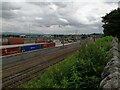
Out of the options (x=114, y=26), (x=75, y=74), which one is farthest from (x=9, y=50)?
(x=75, y=74)

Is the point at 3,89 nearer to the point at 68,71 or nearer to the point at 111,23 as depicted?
the point at 68,71

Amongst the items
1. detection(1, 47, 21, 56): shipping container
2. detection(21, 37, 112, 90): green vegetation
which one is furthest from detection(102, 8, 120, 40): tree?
detection(21, 37, 112, 90): green vegetation

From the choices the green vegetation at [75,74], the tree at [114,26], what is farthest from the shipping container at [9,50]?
the green vegetation at [75,74]

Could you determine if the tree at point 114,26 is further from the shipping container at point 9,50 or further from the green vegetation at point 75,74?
the green vegetation at point 75,74

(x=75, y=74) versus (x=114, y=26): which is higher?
(x=114, y=26)

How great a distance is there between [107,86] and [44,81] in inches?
66.9

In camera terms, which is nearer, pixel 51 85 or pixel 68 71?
pixel 51 85

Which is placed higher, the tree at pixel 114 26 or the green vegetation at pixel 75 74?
the tree at pixel 114 26

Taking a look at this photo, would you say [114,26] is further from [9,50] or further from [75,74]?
[75,74]

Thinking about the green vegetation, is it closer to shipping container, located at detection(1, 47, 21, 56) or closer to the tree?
shipping container, located at detection(1, 47, 21, 56)

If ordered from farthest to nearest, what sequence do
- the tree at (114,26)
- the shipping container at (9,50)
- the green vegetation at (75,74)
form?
the tree at (114,26)
the shipping container at (9,50)
the green vegetation at (75,74)

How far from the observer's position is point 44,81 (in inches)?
245

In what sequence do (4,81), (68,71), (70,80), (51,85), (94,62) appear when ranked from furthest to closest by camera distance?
(4,81) → (94,62) → (68,71) → (70,80) → (51,85)

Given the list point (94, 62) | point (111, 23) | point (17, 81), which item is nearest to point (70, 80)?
point (94, 62)
